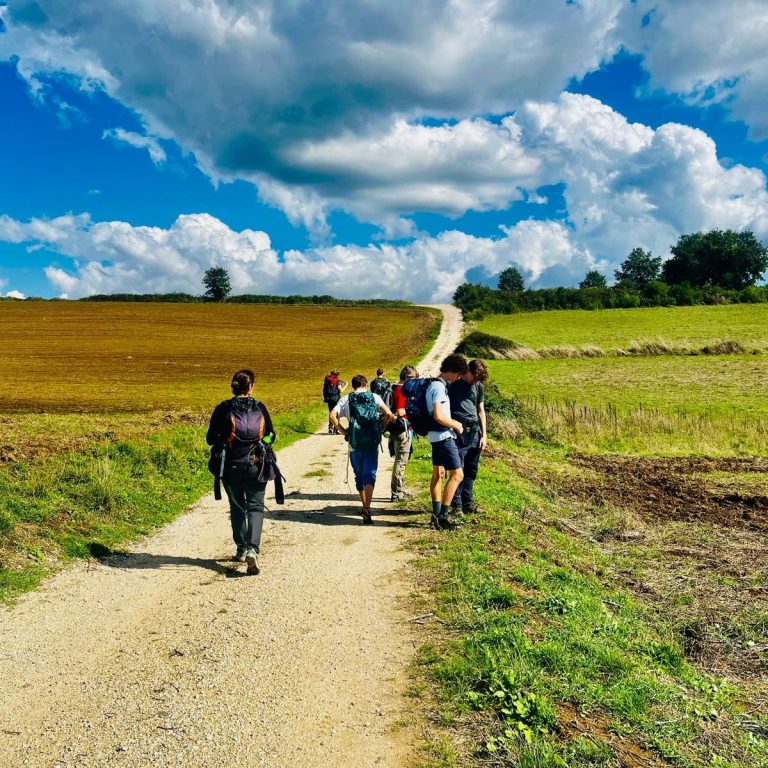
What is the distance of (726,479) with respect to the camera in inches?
628

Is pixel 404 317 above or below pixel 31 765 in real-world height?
above

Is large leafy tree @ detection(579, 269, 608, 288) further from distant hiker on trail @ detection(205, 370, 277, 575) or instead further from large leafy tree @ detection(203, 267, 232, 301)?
distant hiker on trail @ detection(205, 370, 277, 575)

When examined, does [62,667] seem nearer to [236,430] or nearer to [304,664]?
[304,664]

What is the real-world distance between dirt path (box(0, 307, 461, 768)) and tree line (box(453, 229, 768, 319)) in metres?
81.3

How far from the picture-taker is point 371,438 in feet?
30.2

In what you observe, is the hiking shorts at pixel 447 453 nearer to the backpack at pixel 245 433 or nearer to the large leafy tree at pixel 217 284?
the backpack at pixel 245 433

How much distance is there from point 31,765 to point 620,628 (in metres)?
4.70

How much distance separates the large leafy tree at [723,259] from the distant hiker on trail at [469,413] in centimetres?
11209

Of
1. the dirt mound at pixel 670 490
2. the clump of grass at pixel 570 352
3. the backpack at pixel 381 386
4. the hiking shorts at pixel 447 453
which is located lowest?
the dirt mound at pixel 670 490

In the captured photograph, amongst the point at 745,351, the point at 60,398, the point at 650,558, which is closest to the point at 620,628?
the point at 650,558

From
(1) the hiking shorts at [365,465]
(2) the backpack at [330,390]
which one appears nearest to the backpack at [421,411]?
(1) the hiking shorts at [365,465]

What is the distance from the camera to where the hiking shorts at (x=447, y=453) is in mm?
8492

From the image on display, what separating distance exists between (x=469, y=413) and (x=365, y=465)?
5.75ft

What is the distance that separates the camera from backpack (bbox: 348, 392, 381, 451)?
920 cm
